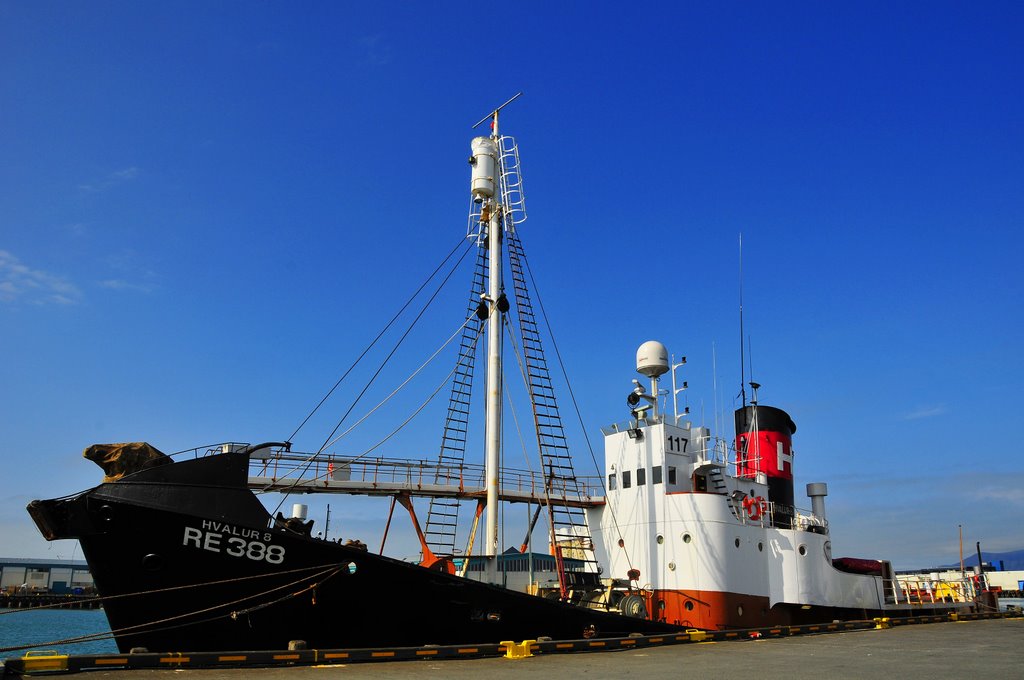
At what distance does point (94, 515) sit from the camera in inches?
459

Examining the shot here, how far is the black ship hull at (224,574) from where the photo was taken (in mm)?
11734

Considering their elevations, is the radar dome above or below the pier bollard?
above

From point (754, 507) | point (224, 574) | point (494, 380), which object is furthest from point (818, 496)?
point (224, 574)

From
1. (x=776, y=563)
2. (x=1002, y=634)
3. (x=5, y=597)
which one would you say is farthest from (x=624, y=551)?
(x=5, y=597)

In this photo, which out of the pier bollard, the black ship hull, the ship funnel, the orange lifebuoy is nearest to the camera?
the black ship hull

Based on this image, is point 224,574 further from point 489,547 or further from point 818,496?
point 818,496

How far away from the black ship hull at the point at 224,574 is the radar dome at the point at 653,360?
35.6ft

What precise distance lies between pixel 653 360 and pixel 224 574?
1434cm

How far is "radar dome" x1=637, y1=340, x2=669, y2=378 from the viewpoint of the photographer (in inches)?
891

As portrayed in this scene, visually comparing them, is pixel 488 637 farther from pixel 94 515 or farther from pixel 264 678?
pixel 94 515

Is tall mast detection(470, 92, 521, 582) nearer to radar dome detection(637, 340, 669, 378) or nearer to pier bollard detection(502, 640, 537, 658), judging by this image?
pier bollard detection(502, 640, 537, 658)

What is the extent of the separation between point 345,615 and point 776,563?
13.9m

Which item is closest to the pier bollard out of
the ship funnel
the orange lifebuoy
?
the orange lifebuoy

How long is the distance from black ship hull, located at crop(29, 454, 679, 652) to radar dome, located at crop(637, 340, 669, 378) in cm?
1085
